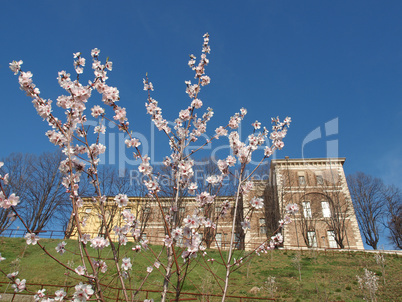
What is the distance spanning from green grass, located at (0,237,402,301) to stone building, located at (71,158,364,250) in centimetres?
750

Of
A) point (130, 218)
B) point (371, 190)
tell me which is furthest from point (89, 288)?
point (371, 190)

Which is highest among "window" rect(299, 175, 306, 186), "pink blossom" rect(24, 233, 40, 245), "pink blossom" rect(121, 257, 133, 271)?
"window" rect(299, 175, 306, 186)

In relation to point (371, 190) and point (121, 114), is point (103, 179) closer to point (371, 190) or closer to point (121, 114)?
point (121, 114)

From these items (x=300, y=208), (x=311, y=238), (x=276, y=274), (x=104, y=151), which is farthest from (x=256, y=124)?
(x=300, y=208)

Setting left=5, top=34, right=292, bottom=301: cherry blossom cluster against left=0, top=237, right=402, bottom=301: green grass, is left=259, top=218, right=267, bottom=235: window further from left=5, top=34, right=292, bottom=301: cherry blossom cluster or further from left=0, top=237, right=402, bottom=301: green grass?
left=5, top=34, right=292, bottom=301: cherry blossom cluster

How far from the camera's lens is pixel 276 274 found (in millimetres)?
15344

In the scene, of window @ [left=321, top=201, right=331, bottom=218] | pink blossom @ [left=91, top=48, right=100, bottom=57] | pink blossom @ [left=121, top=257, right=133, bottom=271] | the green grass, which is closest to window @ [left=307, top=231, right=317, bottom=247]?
window @ [left=321, top=201, right=331, bottom=218]

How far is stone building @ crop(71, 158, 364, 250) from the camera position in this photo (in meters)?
27.6

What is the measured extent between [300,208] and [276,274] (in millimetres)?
16306

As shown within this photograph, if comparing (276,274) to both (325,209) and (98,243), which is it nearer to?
(98,243)

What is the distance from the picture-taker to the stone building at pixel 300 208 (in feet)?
90.6

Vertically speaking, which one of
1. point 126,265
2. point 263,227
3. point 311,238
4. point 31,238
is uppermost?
point 263,227

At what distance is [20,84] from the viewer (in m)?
2.73

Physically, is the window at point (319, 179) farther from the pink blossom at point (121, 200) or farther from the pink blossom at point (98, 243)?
the pink blossom at point (98, 243)
